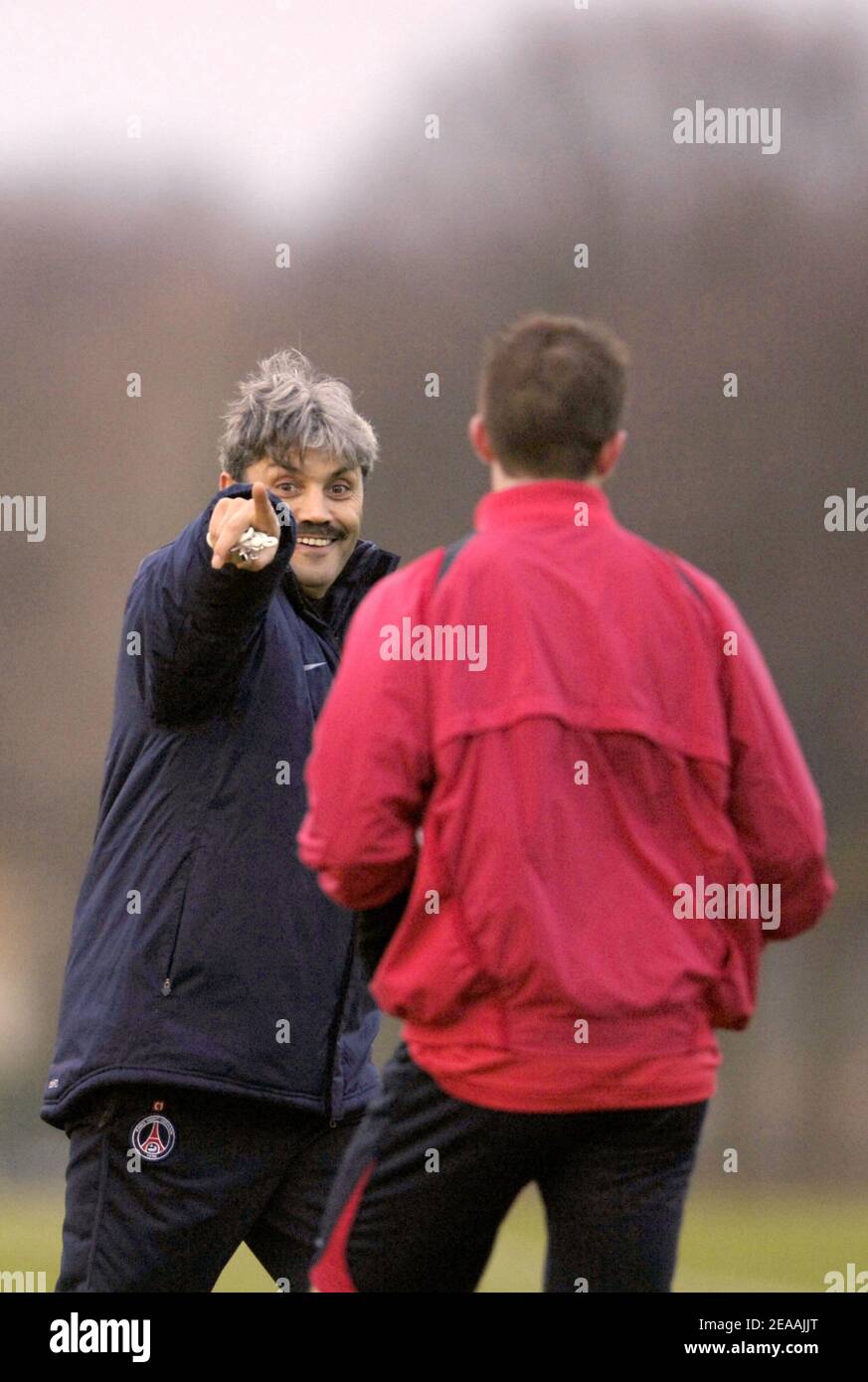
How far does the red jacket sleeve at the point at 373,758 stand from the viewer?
6.63 ft

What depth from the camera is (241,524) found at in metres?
2.49

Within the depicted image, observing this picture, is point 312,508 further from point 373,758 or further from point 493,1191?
point 493,1191

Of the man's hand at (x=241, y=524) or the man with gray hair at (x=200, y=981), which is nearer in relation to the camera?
the man's hand at (x=241, y=524)

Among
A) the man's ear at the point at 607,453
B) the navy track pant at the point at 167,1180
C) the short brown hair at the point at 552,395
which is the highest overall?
the short brown hair at the point at 552,395

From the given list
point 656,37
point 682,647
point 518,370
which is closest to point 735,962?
point 682,647

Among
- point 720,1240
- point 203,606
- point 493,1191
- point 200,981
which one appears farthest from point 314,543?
point 720,1240

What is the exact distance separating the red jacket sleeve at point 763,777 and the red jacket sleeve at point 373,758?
0.35m

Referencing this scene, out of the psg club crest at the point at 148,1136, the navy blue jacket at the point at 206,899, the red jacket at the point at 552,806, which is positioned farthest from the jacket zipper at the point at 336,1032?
the red jacket at the point at 552,806

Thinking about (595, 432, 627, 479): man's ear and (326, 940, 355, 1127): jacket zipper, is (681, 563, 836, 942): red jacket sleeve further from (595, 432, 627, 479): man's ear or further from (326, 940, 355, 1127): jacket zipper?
(326, 940, 355, 1127): jacket zipper

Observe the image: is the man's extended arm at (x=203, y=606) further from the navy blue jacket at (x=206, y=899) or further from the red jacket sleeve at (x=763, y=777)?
the red jacket sleeve at (x=763, y=777)

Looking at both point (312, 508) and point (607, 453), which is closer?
point (607, 453)

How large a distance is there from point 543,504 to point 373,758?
1.17 ft

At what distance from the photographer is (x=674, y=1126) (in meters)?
2.06

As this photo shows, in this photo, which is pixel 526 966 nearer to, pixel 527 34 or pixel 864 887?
pixel 864 887
